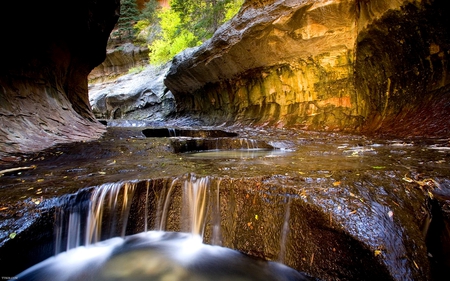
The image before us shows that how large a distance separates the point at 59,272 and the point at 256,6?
973cm

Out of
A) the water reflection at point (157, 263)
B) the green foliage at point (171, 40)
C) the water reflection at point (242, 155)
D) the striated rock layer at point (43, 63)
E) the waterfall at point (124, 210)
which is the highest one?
the green foliage at point (171, 40)

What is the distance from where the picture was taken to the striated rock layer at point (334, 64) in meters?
5.25

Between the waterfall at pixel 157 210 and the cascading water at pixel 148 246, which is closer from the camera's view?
the cascading water at pixel 148 246

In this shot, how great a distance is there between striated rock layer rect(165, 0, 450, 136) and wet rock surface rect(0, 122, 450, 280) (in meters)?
3.49

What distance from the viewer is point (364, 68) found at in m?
7.17

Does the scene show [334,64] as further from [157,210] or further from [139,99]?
[139,99]

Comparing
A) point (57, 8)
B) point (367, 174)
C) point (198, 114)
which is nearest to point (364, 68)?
point (367, 174)

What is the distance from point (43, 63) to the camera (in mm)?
6617

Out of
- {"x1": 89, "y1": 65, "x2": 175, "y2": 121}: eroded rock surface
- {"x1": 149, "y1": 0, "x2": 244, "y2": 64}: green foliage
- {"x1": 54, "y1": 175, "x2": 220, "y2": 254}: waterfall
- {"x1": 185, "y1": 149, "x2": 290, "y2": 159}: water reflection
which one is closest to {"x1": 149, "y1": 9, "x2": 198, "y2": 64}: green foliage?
{"x1": 149, "y1": 0, "x2": 244, "y2": 64}: green foliage

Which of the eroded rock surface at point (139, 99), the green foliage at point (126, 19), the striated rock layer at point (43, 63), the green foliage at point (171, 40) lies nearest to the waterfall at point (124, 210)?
the striated rock layer at point (43, 63)

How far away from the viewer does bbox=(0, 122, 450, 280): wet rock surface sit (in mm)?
1684

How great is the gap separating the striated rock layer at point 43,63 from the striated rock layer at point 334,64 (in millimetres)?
5220

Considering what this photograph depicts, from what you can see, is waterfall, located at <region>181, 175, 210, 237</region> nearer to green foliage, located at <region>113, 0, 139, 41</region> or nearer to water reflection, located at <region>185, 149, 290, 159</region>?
water reflection, located at <region>185, 149, 290, 159</region>

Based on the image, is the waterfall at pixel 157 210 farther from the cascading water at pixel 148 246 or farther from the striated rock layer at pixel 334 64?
the striated rock layer at pixel 334 64
